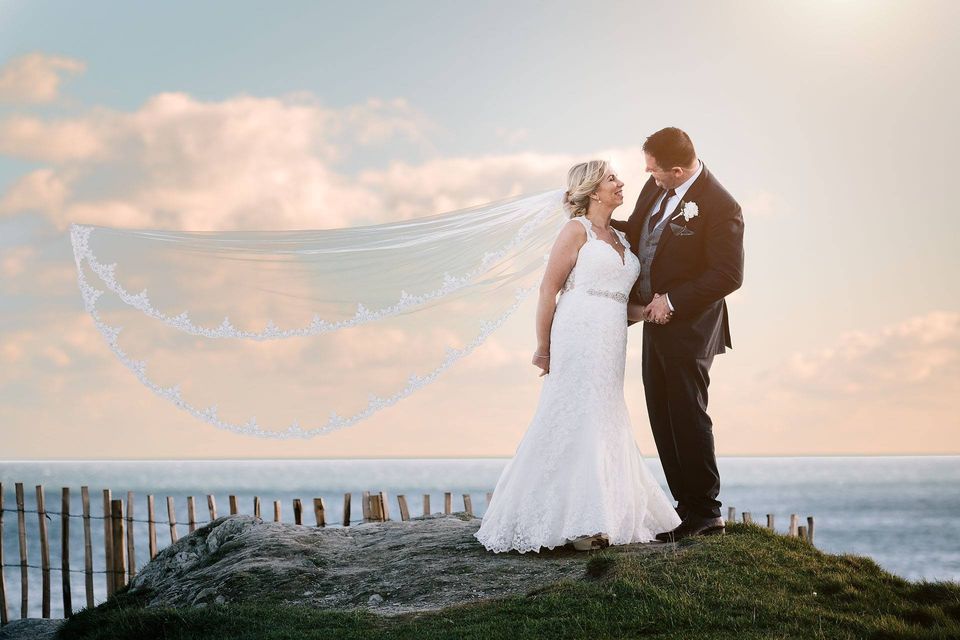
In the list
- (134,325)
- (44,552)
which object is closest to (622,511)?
(134,325)

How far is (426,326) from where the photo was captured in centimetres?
770

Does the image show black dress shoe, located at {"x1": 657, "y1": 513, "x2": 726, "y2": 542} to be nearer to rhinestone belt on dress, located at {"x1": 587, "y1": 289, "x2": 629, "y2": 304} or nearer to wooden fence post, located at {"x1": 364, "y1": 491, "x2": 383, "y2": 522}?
rhinestone belt on dress, located at {"x1": 587, "y1": 289, "x2": 629, "y2": 304}

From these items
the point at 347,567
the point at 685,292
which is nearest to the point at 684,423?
the point at 685,292

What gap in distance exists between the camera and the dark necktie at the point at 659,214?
6824 millimetres

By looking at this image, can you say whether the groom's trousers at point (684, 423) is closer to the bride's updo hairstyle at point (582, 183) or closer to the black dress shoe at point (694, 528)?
the black dress shoe at point (694, 528)

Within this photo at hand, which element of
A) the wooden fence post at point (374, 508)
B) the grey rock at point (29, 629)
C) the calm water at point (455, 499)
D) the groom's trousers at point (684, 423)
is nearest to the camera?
the groom's trousers at point (684, 423)

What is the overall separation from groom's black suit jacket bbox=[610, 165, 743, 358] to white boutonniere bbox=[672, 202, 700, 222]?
33 millimetres

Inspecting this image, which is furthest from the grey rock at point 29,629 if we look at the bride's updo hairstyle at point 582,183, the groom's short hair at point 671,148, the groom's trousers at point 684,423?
the groom's short hair at point 671,148

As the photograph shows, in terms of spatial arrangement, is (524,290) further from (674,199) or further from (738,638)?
(738,638)

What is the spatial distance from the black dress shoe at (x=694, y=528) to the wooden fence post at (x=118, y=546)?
6.91 metres

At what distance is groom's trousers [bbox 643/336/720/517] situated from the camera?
6.73 m

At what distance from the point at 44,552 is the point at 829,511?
143 ft

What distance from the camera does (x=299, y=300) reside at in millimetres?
7695

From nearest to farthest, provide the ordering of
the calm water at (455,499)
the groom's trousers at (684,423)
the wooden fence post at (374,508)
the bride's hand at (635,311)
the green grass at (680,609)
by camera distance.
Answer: the green grass at (680,609) < the groom's trousers at (684,423) < the bride's hand at (635,311) < the wooden fence post at (374,508) < the calm water at (455,499)
